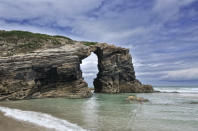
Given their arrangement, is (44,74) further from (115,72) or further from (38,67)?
(115,72)

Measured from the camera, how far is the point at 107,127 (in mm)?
11031

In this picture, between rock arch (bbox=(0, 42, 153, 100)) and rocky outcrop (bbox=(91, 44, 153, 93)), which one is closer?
rock arch (bbox=(0, 42, 153, 100))

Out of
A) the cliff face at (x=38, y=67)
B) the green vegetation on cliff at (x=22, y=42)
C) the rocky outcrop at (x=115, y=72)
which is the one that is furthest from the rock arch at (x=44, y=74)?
the rocky outcrop at (x=115, y=72)


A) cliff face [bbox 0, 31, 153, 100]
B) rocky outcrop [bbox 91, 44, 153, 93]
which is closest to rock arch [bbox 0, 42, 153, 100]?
cliff face [bbox 0, 31, 153, 100]

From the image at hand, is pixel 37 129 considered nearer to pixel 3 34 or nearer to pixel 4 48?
pixel 4 48

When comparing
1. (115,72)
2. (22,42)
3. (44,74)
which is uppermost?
(22,42)

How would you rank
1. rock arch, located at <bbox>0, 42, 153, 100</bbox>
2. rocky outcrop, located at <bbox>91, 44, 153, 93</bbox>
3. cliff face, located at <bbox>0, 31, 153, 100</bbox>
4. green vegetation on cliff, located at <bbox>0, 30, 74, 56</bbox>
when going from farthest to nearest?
rocky outcrop, located at <bbox>91, 44, 153, 93</bbox> < green vegetation on cliff, located at <bbox>0, 30, 74, 56</bbox> < cliff face, located at <bbox>0, 31, 153, 100</bbox> < rock arch, located at <bbox>0, 42, 153, 100</bbox>

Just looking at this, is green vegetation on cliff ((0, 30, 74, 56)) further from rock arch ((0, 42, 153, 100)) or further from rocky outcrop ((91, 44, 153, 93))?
rocky outcrop ((91, 44, 153, 93))

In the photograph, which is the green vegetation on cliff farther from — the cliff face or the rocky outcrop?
the rocky outcrop

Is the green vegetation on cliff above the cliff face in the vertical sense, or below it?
above

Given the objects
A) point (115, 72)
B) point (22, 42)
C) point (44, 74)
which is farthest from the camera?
point (115, 72)

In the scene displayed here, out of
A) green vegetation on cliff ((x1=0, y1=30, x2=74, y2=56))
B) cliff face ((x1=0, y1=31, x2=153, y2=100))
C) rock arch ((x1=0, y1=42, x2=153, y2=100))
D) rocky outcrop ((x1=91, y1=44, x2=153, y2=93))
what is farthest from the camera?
rocky outcrop ((x1=91, y1=44, x2=153, y2=93))

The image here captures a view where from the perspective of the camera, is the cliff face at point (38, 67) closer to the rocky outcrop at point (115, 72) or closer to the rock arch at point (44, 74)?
the rock arch at point (44, 74)

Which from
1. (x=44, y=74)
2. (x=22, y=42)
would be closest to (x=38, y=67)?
(x=44, y=74)
